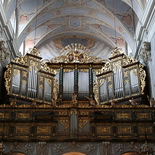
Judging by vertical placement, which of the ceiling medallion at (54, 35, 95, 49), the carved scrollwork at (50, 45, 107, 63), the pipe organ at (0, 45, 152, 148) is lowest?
the pipe organ at (0, 45, 152, 148)

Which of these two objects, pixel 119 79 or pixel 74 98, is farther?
pixel 119 79

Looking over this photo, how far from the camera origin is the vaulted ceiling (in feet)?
73.1

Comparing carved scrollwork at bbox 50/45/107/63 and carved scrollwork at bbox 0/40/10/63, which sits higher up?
carved scrollwork at bbox 50/45/107/63

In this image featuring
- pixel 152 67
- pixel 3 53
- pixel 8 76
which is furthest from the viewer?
pixel 8 76

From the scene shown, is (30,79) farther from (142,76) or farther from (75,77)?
(142,76)

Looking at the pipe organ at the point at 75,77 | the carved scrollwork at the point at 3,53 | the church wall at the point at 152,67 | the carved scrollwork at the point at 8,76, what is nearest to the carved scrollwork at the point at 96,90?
the pipe organ at the point at 75,77

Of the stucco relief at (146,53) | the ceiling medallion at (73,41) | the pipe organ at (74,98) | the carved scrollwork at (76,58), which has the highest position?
the ceiling medallion at (73,41)

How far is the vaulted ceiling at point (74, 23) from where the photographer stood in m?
22.3

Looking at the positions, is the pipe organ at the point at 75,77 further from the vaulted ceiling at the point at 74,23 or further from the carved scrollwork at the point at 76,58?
the vaulted ceiling at the point at 74,23

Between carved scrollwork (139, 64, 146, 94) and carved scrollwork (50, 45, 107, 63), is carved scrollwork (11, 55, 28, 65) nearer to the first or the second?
carved scrollwork (50, 45, 107, 63)

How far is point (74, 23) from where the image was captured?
25.7 metres

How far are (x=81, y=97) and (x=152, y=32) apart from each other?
738 cm

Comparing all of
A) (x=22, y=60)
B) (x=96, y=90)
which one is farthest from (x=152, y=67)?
(x=22, y=60)

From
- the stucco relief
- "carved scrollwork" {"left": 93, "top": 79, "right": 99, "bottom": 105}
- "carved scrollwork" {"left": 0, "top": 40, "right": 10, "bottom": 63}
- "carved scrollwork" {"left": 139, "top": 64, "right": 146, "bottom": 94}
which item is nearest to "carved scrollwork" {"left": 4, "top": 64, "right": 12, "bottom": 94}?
"carved scrollwork" {"left": 0, "top": 40, "right": 10, "bottom": 63}
